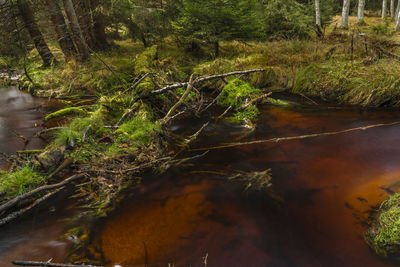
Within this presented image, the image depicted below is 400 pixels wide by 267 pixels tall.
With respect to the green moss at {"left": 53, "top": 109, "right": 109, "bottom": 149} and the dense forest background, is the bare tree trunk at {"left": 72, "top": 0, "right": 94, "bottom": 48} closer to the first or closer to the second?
the dense forest background

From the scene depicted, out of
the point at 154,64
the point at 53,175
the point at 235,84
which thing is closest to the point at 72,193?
the point at 53,175

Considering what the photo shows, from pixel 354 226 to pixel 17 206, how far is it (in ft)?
13.8

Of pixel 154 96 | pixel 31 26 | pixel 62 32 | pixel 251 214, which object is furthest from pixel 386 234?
pixel 31 26

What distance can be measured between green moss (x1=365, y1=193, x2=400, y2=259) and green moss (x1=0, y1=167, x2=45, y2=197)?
4.21 meters

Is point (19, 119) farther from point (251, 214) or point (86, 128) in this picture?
point (251, 214)

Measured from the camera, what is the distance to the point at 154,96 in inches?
222

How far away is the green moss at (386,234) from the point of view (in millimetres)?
2166

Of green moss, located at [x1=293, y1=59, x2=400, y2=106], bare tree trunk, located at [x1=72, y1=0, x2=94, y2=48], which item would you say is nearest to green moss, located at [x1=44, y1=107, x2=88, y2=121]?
bare tree trunk, located at [x1=72, y1=0, x2=94, y2=48]

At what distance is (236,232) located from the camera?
8.60 feet

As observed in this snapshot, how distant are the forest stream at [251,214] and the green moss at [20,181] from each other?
393 millimetres

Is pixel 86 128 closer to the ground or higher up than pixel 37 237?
higher up

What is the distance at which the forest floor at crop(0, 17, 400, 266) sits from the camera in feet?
10.8

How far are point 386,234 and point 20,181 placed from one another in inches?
175

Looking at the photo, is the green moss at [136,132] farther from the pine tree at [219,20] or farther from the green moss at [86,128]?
the pine tree at [219,20]
